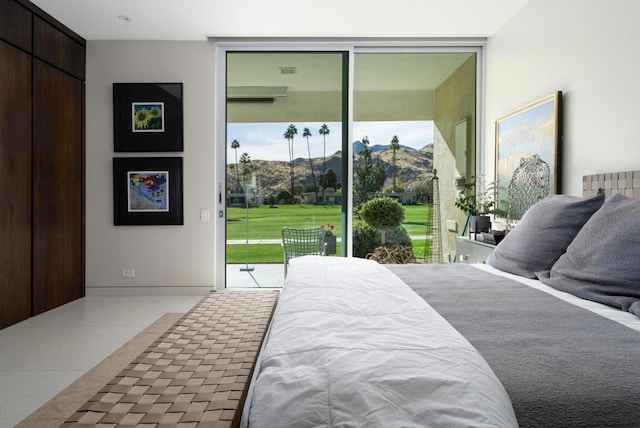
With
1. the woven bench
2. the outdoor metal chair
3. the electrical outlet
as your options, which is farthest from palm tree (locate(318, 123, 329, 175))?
the woven bench

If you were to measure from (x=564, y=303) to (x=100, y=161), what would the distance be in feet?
15.3

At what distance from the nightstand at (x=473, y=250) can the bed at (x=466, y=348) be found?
1.31 m

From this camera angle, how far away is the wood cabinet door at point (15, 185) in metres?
3.51

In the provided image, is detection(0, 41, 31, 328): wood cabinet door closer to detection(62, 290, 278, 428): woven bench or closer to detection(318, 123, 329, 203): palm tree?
detection(62, 290, 278, 428): woven bench

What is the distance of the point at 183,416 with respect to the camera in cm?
108

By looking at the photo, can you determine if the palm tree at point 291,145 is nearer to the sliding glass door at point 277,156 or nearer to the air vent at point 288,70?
the sliding glass door at point 277,156

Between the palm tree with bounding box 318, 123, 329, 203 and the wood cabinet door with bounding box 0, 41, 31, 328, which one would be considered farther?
the palm tree with bounding box 318, 123, 329, 203

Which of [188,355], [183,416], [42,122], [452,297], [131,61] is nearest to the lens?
[183,416]

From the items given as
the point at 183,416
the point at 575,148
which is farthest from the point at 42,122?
the point at 575,148

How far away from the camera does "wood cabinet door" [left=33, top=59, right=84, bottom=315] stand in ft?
13.0

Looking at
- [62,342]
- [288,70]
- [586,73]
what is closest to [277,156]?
[288,70]

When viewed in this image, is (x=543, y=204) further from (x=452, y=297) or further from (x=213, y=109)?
(x=213, y=109)

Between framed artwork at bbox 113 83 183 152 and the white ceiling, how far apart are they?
55cm

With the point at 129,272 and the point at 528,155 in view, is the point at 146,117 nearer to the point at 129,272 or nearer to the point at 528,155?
the point at 129,272
